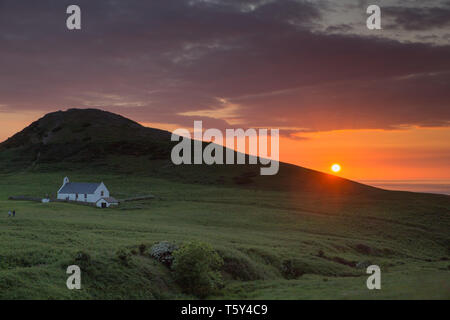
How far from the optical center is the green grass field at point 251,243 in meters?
36.0

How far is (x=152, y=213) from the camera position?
8694 cm

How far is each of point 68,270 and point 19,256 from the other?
218 inches

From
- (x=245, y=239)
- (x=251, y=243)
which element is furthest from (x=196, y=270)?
(x=245, y=239)

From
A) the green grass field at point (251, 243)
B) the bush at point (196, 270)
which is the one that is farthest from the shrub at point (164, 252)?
the bush at point (196, 270)

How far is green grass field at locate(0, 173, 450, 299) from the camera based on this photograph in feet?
118

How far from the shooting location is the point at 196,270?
40562mm

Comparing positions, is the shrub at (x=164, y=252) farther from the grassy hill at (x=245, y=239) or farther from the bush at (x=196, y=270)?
the bush at (x=196, y=270)

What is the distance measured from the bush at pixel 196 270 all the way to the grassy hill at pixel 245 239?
1103mm

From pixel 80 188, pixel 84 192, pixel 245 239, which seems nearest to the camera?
pixel 245 239

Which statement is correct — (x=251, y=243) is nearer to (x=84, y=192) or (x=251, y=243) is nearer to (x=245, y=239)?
(x=245, y=239)

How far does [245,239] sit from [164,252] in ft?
62.0

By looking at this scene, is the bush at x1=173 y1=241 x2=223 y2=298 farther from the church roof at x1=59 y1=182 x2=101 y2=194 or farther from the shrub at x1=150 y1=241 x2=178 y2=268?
the church roof at x1=59 y1=182 x2=101 y2=194
